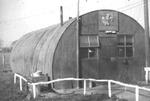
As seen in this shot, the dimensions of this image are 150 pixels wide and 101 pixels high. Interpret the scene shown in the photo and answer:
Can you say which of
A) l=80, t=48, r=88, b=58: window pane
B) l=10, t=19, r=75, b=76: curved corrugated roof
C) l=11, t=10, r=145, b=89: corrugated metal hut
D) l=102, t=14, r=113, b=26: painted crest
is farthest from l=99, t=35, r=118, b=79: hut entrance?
l=10, t=19, r=75, b=76: curved corrugated roof

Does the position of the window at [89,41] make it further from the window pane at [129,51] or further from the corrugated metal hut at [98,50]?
the window pane at [129,51]

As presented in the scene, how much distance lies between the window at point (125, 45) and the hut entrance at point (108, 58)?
1.37 ft

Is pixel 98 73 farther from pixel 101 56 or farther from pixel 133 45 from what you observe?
pixel 133 45

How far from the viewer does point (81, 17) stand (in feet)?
50.0

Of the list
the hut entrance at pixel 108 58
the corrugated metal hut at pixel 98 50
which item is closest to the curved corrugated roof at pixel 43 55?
the corrugated metal hut at pixel 98 50

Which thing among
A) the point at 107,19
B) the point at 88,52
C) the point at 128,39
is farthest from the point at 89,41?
the point at 128,39

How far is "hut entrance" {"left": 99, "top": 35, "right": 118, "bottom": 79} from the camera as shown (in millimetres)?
15531

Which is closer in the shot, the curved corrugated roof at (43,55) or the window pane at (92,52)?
the curved corrugated roof at (43,55)

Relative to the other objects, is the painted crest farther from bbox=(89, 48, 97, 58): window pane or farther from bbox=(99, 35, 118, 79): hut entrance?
bbox=(89, 48, 97, 58): window pane

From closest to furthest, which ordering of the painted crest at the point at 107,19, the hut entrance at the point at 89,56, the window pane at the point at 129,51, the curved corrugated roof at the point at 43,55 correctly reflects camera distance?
the curved corrugated roof at the point at 43,55
the hut entrance at the point at 89,56
the painted crest at the point at 107,19
the window pane at the point at 129,51

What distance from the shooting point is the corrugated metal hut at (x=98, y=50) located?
14492 millimetres

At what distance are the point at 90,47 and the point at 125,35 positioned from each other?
2.86 meters

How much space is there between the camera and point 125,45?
16266 mm

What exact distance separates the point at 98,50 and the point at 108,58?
0.89 m
